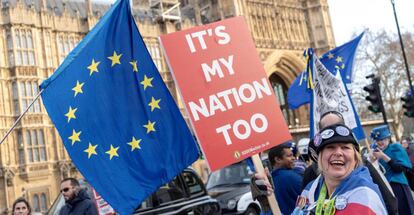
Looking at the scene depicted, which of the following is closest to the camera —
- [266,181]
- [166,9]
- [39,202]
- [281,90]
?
[266,181]

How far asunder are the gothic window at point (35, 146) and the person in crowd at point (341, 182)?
24.2 m

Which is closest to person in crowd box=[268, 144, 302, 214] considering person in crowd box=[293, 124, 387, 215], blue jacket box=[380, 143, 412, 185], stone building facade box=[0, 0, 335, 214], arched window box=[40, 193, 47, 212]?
blue jacket box=[380, 143, 412, 185]

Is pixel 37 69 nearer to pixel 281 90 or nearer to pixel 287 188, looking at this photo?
pixel 281 90

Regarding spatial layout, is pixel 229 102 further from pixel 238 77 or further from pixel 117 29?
pixel 117 29

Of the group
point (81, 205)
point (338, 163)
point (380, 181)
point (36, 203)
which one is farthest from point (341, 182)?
point (36, 203)

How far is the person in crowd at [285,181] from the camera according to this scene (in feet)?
12.6

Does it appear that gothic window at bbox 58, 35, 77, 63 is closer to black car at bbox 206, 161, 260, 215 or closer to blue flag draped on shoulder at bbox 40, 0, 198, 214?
black car at bbox 206, 161, 260, 215

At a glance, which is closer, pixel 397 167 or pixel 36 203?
pixel 397 167

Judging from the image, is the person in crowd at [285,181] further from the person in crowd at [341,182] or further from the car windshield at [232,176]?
the car windshield at [232,176]

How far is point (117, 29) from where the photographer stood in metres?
4.16

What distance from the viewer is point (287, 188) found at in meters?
3.84

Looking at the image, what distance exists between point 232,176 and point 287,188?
6878mm

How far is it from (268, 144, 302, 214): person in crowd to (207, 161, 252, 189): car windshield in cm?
649

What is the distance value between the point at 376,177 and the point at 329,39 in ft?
133
